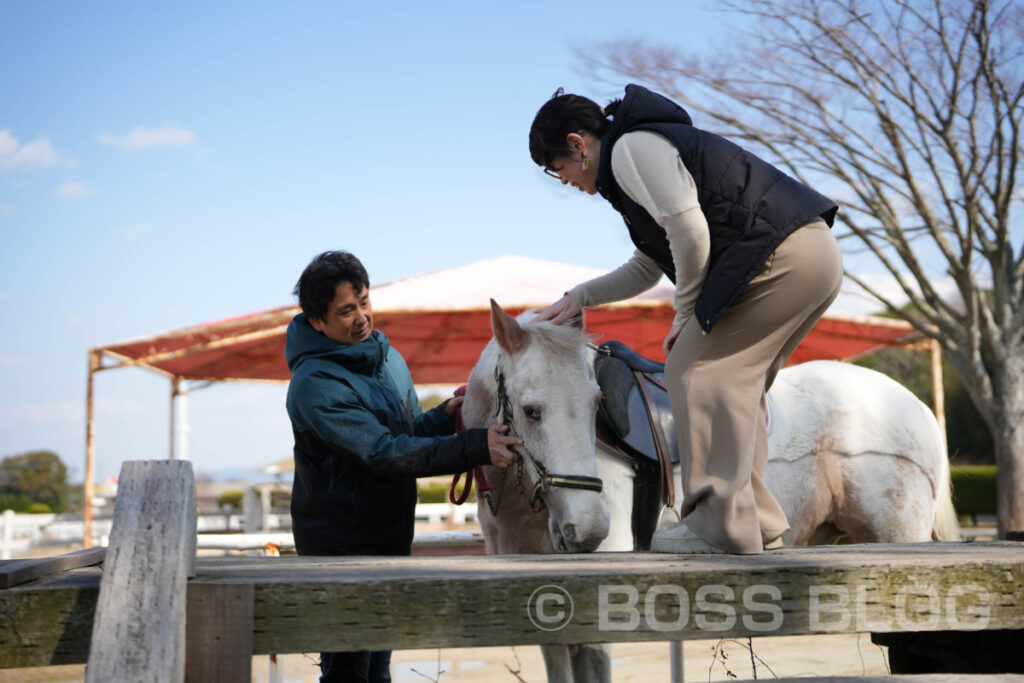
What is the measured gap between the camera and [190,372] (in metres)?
12.1

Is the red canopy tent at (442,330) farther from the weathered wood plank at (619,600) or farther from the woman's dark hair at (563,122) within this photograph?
the weathered wood plank at (619,600)

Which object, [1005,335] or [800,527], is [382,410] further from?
[1005,335]

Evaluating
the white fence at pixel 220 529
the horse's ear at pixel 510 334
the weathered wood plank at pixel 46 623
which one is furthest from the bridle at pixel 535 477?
the white fence at pixel 220 529

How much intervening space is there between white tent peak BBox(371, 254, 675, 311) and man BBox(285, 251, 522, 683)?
6070mm

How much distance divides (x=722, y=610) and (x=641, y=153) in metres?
1.24

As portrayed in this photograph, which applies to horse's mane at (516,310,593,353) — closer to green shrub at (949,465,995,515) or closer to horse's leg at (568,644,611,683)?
horse's leg at (568,644,611,683)

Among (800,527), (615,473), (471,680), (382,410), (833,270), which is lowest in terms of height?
(471,680)

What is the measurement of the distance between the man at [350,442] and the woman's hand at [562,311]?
60cm

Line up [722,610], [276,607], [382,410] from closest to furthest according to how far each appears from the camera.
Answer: [276,607] → [722,610] → [382,410]

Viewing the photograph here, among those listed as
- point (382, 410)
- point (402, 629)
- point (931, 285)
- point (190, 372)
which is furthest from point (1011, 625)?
point (190, 372)

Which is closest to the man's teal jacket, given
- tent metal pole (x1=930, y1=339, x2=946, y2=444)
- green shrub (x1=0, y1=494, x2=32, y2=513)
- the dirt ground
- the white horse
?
the white horse

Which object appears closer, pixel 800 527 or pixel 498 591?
pixel 498 591

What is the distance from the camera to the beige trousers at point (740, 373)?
93.6 inches

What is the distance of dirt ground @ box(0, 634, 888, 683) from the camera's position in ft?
21.1
